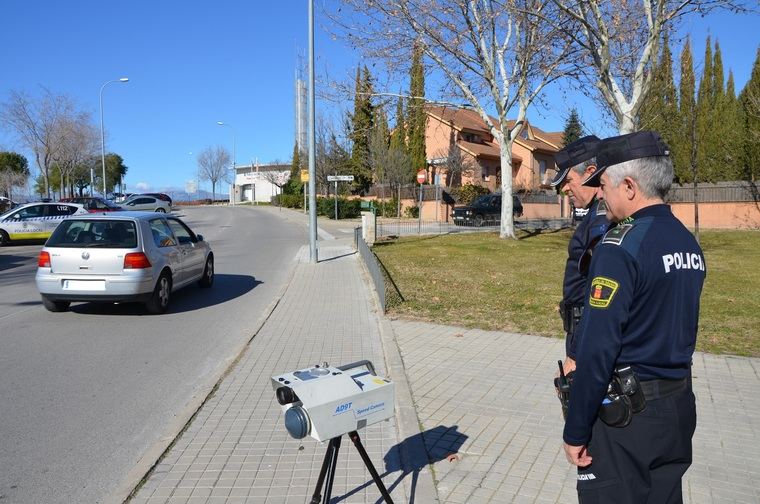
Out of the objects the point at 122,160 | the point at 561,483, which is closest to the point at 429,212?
the point at 561,483

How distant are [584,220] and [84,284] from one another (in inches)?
315

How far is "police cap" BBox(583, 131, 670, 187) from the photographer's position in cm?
227

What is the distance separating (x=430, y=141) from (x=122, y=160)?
174 feet

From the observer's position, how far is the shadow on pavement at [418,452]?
387 cm

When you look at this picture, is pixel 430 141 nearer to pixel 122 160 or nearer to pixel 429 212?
pixel 429 212

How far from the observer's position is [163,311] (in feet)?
32.1

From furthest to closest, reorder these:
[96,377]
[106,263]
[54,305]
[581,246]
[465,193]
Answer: [465,193]
[54,305]
[106,263]
[96,377]
[581,246]

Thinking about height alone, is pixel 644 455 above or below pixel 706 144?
below

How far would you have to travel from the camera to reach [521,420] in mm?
4949

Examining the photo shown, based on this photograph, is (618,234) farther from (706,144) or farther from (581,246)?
(706,144)

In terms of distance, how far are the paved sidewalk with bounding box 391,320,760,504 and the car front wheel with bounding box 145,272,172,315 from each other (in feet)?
13.5

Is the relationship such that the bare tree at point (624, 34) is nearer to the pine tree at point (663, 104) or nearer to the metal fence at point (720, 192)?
the pine tree at point (663, 104)

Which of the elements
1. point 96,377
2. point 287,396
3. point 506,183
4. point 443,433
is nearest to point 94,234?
point 96,377

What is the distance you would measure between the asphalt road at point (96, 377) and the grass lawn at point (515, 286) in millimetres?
3084
